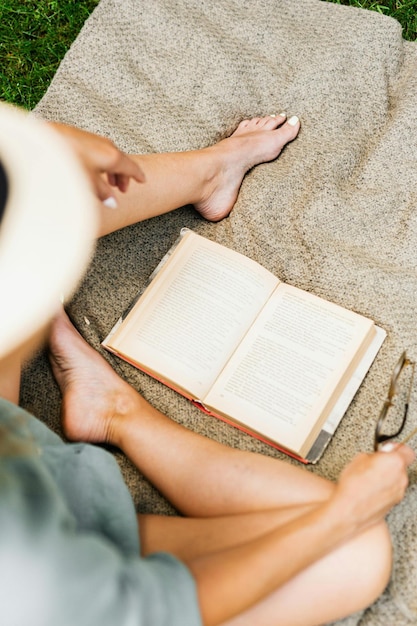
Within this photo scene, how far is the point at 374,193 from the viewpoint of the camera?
120cm

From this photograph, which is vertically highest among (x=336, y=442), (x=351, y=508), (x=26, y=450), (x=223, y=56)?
(x=223, y=56)

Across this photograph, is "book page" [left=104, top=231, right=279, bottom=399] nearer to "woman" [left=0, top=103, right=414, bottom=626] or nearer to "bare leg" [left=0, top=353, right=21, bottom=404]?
Answer: "woman" [left=0, top=103, right=414, bottom=626]

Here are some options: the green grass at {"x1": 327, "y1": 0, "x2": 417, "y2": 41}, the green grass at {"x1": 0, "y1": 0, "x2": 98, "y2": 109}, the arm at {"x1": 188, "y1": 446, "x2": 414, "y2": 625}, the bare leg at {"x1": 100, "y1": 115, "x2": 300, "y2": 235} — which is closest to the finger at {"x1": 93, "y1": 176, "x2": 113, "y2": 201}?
the bare leg at {"x1": 100, "y1": 115, "x2": 300, "y2": 235}

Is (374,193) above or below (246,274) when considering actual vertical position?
above

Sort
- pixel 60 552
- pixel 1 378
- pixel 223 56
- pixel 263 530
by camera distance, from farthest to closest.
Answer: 1. pixel 223 56
2. pixel 1 378
3. pixel 263 530
4. pixel 60 552

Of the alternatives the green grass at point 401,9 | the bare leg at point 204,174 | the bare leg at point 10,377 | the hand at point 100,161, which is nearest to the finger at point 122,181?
the hand at point 100,161

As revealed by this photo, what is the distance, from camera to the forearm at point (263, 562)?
2.28 feet

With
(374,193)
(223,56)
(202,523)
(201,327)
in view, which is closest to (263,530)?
(202,523)

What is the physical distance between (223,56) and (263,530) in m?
0.99

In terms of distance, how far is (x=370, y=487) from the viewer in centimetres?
82

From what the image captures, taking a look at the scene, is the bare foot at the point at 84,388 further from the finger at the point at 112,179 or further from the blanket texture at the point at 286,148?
the finger at the point at 112,179

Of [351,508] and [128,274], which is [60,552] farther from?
[128,274]

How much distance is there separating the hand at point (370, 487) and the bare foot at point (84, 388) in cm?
40

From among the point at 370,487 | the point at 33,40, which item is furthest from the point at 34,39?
the point at 370,487
